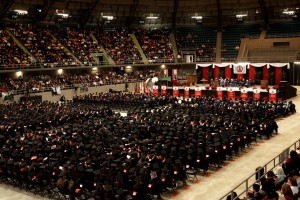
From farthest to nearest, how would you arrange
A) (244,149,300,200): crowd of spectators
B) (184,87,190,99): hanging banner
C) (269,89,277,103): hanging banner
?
(184,87,190,99): hanging banner
(269,89,277,103): hanging banner
(244,149,300,200): crowd of spectators

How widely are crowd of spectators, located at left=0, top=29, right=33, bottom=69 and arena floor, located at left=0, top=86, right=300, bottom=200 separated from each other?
2948 centimetres

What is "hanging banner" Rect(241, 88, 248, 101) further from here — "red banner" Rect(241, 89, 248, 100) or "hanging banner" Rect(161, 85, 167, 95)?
"hanging banner" Rect(161, 85, 167, 95)

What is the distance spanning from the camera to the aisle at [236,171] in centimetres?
1612

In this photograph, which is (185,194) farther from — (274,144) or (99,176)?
(274,144)

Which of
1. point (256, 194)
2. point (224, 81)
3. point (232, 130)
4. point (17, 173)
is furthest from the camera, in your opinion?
point (224, 81)

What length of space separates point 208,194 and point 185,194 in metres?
1.01

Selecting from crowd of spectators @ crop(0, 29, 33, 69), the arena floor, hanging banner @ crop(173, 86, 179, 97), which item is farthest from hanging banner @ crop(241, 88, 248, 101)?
crowd of spectators @ crop(0, 29, 33, 69)

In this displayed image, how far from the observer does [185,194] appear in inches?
639

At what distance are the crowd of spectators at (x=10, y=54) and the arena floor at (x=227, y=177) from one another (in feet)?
96.7

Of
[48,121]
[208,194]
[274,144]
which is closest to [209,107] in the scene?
[274,144]

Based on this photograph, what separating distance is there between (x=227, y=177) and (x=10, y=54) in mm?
37334

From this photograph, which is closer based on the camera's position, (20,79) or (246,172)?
(246,172)

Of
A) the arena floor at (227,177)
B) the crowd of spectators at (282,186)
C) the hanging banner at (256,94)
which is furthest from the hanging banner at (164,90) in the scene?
the crowd of spectators at (282,186)

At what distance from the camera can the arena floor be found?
16172mm
